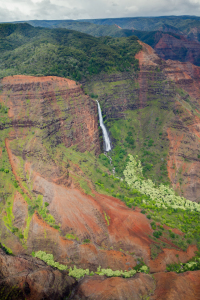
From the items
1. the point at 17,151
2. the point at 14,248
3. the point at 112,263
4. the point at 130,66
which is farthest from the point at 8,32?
the point at 112,263

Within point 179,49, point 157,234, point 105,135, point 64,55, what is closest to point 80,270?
point 157,234

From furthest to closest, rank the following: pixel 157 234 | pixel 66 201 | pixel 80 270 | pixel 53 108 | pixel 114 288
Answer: pixel 53 108 < pixel 66 201 < pixel 157 234 < pixel 80 270 < pixel 114 288

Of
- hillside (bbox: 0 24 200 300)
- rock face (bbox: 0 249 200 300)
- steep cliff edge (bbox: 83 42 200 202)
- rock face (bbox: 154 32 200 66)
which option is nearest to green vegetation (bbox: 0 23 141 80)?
hillside (bbox: 0 24 200 300)

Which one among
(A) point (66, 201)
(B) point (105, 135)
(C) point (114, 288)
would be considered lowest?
(C) point (114, 288)

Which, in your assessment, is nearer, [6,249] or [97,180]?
[6,249]

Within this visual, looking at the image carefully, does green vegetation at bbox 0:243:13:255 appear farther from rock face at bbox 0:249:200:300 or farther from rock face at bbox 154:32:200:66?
rock face at bbox 154:32:200:66

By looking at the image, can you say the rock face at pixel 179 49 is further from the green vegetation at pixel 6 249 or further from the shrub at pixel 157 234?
the green vegetation at pixel 6 249

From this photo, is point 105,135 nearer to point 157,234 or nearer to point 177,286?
point 157,234

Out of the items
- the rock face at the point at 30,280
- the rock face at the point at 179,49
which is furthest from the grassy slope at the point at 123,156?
the rock face at the point at 179,49
